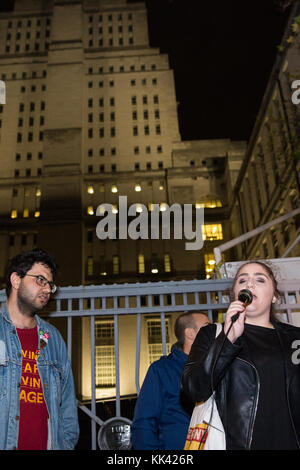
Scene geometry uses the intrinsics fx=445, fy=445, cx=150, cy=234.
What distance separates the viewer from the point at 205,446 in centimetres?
256

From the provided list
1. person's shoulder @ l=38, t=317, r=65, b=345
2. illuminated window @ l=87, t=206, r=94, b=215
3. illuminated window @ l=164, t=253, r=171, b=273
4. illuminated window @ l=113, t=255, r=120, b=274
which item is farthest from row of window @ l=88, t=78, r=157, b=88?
person's shoulder @ l=38, t=317, r=65, b=345

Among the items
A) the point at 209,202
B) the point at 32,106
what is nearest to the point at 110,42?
the point at 32,106

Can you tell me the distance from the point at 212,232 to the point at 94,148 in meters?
21.4

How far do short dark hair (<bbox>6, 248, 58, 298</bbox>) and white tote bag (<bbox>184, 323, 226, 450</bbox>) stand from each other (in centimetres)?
178

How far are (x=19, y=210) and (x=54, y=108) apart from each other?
15998 millimetres

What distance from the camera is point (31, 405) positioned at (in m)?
3.19

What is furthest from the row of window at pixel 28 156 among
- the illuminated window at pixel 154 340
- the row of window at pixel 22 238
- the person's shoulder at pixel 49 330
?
the person's shoulder at pixel 49 330

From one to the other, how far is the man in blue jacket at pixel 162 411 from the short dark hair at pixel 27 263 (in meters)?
1.24

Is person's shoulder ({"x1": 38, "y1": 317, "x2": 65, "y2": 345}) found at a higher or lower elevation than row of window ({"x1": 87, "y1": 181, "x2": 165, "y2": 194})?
lower

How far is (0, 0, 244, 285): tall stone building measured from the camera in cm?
5409

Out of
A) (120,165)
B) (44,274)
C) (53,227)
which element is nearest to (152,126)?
(120,165)

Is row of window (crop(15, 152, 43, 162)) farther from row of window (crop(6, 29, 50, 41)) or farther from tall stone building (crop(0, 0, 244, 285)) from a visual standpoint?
row of window (crop(6, 29, 50, 41))

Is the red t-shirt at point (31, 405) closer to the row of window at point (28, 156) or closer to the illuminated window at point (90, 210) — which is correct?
the illuminated window at point (90, 210)

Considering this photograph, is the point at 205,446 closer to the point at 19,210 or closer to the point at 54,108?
the point at 19,210
